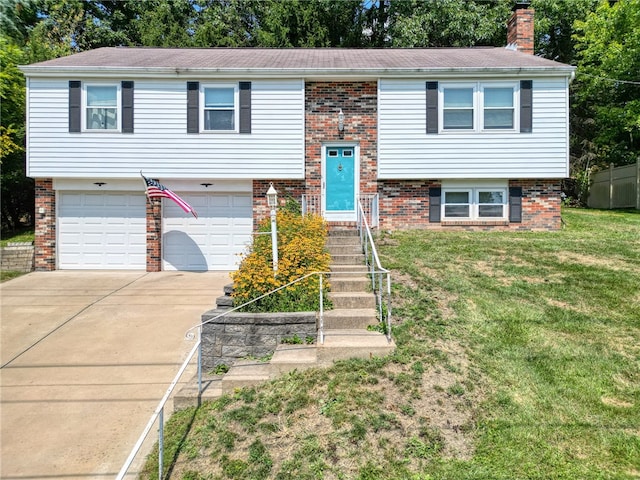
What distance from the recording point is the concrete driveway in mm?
3959

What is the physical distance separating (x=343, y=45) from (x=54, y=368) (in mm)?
20115

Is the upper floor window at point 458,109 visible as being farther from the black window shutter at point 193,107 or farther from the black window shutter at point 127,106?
the black window shutter at point 127,106

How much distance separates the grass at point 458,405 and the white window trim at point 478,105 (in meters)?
6.09

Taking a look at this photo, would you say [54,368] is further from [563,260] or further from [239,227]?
[563,260]

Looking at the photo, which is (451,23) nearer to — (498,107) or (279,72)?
(498,107)

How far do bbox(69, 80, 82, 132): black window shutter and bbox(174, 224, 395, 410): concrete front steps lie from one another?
9.15 m

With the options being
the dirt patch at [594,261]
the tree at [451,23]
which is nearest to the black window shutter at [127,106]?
the dirt patch at [594,261]

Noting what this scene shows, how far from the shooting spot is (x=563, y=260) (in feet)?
25.7

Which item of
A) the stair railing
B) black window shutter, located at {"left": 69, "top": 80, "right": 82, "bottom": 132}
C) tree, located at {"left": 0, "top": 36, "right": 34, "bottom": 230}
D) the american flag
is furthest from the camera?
tree, located at {"left": 0, "top": 36, "right": 34, "bottom": 230}

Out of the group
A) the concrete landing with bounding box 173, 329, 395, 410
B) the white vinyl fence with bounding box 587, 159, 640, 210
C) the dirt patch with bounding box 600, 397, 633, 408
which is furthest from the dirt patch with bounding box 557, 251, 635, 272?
the white vinyl fence with bounding box 587, 159, 640, 210

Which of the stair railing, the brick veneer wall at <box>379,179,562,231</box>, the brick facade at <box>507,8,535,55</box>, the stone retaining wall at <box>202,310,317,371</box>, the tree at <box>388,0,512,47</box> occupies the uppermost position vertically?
the tree at <box>388,0,512,47</box>

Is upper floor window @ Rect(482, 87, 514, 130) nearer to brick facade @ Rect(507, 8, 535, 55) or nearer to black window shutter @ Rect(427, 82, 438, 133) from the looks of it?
black window shutter @ Rect(427, 82, 438, 133)

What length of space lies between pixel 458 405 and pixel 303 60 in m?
11.3

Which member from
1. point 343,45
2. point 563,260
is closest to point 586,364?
point 563,260
